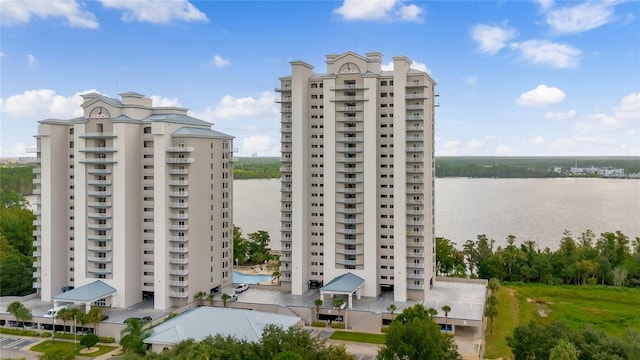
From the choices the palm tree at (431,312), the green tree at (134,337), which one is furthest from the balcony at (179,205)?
the palm tree at (431,312)

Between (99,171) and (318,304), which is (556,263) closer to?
(318,304)

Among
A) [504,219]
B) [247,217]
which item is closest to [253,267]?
[247,217]

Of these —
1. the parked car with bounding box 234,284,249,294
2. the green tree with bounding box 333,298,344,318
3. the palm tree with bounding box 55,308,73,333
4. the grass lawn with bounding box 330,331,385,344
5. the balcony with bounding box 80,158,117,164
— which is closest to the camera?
the grass lawn with bounding box 330,331,385,344

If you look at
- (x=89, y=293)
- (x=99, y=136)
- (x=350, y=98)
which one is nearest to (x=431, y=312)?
(x=350, y=98)

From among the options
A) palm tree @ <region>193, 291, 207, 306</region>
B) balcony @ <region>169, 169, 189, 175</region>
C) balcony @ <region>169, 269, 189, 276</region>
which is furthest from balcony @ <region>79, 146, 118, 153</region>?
palm tree @ <region>193, 291, 207, 306</region>

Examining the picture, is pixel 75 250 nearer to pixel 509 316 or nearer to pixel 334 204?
pixel 334 204

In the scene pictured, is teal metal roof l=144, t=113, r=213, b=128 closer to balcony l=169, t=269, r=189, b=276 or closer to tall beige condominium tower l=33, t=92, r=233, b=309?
tall beige condominium tower l=33, t=92, r=233, b=309

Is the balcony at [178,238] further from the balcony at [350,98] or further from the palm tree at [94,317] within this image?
the balcony at [350,98]
